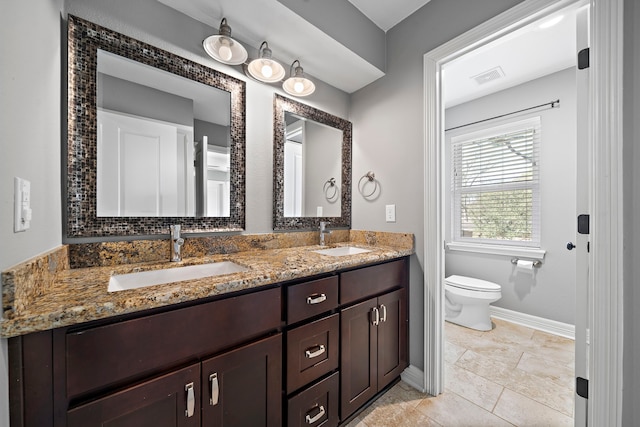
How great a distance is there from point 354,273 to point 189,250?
0.89m

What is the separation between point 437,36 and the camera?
Answer: 5.24 ft

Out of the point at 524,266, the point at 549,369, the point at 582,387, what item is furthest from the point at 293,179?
the point at 524,266

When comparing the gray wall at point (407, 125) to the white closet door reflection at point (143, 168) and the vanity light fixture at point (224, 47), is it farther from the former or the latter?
the white closet door reflection at point (143, 168)

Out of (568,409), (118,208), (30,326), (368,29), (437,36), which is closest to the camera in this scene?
(30,326)

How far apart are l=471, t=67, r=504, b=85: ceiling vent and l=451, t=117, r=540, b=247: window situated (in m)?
0.53

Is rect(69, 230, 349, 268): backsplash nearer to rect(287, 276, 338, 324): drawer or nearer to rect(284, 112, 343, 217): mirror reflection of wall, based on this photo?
rect(284, 112, 343, 217): mirror reflection of wall

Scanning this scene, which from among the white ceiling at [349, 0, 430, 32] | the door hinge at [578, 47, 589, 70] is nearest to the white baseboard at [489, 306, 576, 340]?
the door hinge at [578, 47, 589, 70]

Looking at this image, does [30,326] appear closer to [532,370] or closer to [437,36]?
[437,36]

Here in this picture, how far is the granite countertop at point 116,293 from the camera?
1.92 feet

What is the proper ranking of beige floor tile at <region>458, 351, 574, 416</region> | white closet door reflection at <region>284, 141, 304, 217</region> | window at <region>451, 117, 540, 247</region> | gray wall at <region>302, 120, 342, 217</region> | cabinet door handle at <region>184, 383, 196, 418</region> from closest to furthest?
cabinet door handle at <region>184, 383, 196, 418</region> → beige floor tile at <region>458, 351, 574, 416</region> → white closet door reflection at <region>284, 141, 304, 217</region> → gray wall at <region>302, 120, 342, 217</region> → window at <region>451, 117, 540, 247</region>

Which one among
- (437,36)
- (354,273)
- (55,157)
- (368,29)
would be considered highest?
(368,29)

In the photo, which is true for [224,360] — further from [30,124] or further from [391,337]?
[391,337]

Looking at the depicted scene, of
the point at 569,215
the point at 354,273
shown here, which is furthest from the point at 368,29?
the point at 569,215

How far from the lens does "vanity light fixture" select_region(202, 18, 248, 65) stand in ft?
4.37
